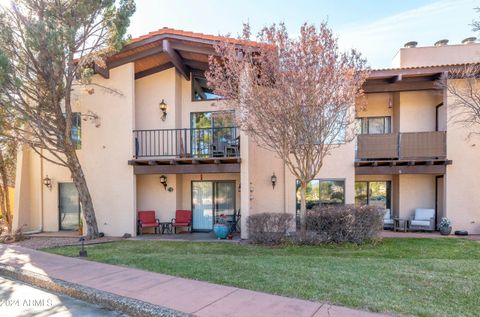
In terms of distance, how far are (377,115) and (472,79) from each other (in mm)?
3411

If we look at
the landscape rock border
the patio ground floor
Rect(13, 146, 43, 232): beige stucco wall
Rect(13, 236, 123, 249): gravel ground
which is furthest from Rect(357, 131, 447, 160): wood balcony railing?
Rect(13, 146, 43, 232): beige stucco wall

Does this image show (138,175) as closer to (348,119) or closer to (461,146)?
(348,119)

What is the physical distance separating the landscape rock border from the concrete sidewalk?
106mm

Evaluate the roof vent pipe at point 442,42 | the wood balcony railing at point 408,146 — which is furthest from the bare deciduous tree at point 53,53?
the roof vent pipe at point 442,42

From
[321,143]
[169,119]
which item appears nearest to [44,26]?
[169,119]

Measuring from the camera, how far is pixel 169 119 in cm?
1200

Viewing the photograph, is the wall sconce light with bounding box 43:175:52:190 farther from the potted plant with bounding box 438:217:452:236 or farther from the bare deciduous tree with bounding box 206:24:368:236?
the potted plant with bounding box 438:217:452:236

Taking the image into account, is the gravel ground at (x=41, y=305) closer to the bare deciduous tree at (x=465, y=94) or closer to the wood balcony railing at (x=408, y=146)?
the wood balcony railing at (x=408, y=146)

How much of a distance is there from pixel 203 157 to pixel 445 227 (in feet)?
29.6

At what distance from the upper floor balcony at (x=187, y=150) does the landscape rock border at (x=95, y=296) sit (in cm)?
532

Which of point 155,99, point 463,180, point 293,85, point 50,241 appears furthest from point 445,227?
point 50,241

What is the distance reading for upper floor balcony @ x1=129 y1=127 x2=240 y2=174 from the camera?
10477mm

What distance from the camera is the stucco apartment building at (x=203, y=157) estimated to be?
1090 cm

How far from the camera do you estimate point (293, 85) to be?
7.84 metres
